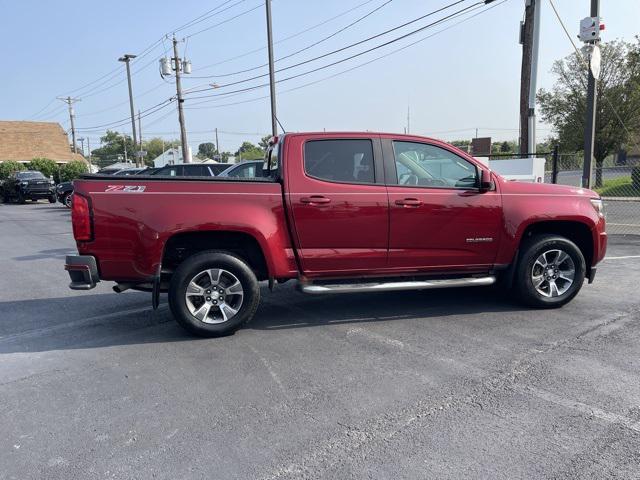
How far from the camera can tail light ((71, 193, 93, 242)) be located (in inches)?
182

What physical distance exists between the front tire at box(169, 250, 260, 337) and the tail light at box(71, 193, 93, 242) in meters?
0.89

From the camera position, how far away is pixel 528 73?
13.9m

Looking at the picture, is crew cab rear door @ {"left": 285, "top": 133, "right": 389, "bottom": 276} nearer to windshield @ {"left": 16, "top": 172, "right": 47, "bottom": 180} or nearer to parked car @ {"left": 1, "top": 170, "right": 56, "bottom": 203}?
parked car @ {"left": 1, "top": 170, "right": 56, "bottom": 203}

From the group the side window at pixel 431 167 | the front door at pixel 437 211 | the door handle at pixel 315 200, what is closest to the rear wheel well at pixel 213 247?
the door handle at pixel 315 200

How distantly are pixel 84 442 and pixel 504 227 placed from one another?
4.39 metres

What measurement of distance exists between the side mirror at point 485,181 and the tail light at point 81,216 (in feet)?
12.8

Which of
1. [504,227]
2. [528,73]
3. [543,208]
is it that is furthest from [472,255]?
[528,73]

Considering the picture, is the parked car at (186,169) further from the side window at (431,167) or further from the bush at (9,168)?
the bush at (9,168)

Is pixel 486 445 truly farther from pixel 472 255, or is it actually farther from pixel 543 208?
pixel 543 208

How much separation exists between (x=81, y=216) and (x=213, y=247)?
1.24m

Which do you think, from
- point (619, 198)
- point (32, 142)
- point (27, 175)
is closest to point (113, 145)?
point (32, 142)

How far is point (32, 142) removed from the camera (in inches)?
2014

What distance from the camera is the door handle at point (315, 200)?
5.00 meters

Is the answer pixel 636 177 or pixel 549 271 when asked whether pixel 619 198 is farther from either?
pixel 549 271
